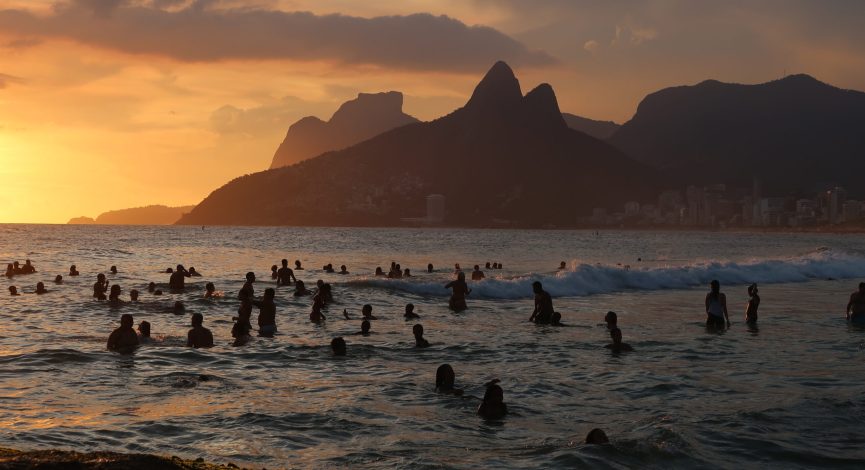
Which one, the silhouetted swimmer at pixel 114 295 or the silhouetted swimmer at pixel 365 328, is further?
the silhouetted swimmer at pixel 114 295

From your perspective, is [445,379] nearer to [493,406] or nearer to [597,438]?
[493,406]

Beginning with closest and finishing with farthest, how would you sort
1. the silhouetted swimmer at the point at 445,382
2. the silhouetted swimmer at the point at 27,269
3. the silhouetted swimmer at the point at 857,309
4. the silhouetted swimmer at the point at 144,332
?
the silhouetted swimmer at the point at 445,382
the silhouetted swimmer at the point at 144,332
the silhouetted swimmer at the point at 857,309
the silhouetted swimmer at the point at 27,269

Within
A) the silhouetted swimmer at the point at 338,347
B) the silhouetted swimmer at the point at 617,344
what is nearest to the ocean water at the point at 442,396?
the silhouetted swimmer at the point at 338,347

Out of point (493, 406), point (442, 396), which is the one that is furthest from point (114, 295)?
point (493, 406)

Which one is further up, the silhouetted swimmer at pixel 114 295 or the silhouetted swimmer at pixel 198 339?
the silhouetted swimmer at pixel 114 295

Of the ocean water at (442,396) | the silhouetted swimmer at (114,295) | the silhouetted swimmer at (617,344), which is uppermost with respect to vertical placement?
the silhouetted swimmer at (114,295)

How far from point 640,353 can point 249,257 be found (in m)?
62.3

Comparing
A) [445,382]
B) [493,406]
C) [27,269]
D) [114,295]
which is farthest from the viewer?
[27,269]

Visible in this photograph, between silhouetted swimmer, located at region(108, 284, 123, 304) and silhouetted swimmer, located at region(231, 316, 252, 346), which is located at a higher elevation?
silhouetted swimmer, located at region(108, 284, 123, 304)

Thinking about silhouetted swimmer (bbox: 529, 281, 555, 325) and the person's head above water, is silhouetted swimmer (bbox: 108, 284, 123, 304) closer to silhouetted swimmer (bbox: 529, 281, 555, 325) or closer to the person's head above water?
silhouetted swimmer (bbox: 529, 281, 555, 325)

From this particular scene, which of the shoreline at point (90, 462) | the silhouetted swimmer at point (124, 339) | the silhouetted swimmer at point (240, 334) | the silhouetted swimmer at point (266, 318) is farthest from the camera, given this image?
the silhouetted swimmer at point (266, 318)

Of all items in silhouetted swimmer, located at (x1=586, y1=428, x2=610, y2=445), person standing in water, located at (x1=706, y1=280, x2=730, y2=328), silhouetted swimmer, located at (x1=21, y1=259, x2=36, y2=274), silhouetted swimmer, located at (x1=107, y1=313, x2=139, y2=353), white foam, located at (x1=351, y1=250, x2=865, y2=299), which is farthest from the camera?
silhouetted swimmer, located at (x1=21, y1=259, x2=36, y2=274)

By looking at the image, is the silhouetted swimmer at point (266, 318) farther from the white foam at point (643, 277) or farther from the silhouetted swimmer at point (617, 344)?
the white foam at point (643, 277)

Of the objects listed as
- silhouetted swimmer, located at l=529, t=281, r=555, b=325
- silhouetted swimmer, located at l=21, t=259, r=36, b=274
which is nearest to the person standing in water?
silhouetted swimmer, located at l=529, t=281, r=555, b=325
